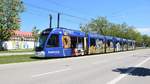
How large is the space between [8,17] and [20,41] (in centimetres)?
2704

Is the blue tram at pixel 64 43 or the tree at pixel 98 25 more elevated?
the tree at pixel 98 25

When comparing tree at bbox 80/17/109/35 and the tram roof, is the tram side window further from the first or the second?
tree at bbox 80/17/109/35

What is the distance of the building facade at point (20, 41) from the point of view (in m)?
91.2

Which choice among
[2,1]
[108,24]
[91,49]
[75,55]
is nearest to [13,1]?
[2,1]

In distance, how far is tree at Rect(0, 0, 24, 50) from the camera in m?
69.8

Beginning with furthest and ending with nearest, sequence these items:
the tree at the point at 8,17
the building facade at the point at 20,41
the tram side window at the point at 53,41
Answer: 1. the building facade at the point at 20,41
2. the tree at the point at 8,17
3. the tram side window at the point at 53,41

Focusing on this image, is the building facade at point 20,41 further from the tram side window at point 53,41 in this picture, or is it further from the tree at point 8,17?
the tram side window at point 53,41

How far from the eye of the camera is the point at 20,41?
97.1 meters

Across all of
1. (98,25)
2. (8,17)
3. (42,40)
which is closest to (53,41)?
(42,40)

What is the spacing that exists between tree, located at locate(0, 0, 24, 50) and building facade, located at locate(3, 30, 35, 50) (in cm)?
1642

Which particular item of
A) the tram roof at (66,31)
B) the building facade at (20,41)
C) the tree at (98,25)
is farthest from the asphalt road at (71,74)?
the tree at (98,25)

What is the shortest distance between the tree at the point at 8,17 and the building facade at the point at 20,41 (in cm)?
1642

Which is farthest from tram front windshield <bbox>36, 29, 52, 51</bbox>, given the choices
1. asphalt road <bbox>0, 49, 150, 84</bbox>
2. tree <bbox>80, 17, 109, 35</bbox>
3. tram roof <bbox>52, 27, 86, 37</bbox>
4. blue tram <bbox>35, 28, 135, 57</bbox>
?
tree <bbox>80, 17, 109, 35</bbox>

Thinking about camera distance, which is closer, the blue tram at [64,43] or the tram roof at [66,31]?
the blue tram at [64,43]
